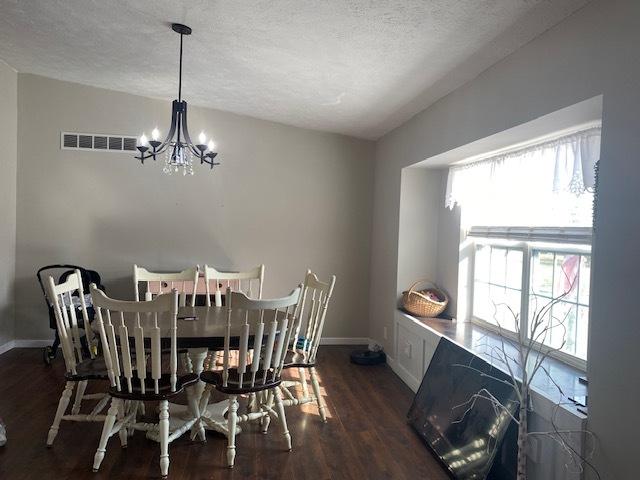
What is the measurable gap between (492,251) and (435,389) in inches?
46.0

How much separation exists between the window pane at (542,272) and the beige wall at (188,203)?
A: 2324 millimetres

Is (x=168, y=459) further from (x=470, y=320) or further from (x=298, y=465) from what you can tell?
(x=470, y=320)

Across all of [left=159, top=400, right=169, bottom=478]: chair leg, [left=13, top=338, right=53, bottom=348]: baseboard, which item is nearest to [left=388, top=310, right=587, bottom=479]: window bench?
[left=159, top=400, right=169, bottom=478]: chair leg

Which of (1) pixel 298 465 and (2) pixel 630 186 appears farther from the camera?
(1) pixel 298 465

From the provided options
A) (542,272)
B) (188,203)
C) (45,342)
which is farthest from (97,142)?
(542,272)

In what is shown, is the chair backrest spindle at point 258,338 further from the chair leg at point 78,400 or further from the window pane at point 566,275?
the window pane at point 566,275

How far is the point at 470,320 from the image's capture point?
379 cm

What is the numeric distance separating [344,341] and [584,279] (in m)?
3.01

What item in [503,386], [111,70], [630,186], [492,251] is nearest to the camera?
[630,186]

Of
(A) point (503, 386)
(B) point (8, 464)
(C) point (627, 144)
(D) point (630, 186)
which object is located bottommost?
(B) point (8, 464)

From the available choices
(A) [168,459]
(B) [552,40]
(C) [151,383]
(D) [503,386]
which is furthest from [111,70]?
(D) [503,386]

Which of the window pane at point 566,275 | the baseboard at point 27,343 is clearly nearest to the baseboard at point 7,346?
the baseboard at point 27,343

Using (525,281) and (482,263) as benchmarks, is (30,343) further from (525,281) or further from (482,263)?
(525,281)

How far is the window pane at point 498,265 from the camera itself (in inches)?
132
